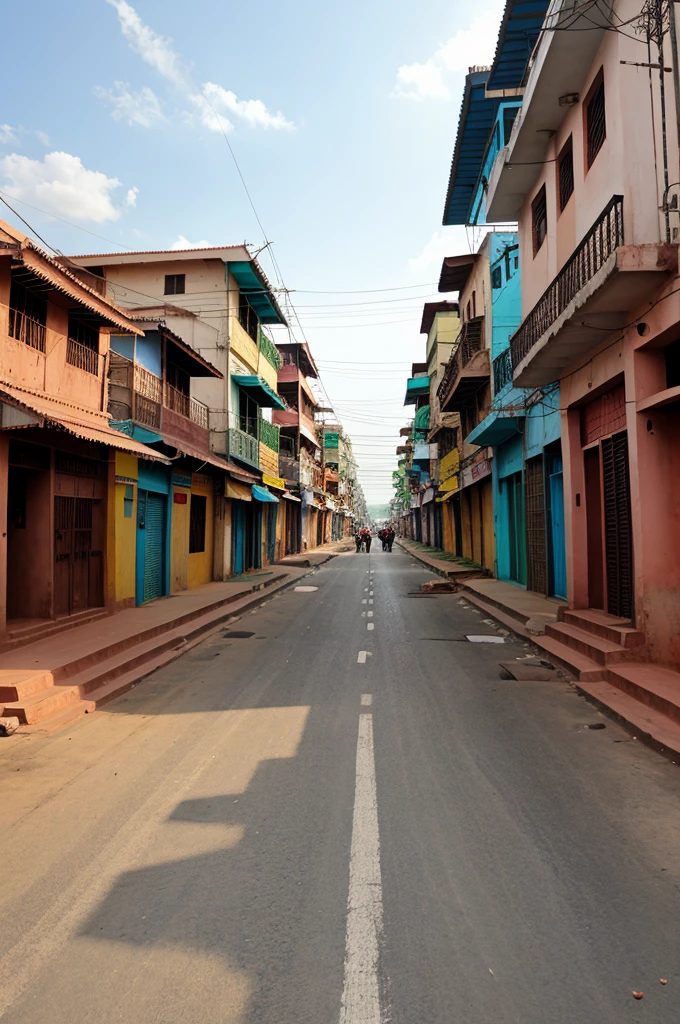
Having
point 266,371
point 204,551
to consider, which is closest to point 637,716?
point 204,551

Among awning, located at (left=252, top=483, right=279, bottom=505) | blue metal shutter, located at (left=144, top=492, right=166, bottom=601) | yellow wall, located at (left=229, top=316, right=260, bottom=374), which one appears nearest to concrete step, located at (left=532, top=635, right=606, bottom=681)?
blue metal shutter, located at (left=144, top=492, right=166, bottom=601)

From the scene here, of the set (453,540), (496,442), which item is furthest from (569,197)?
(453,540)

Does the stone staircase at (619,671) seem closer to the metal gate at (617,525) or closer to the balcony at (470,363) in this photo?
the metal gate at (617,525)

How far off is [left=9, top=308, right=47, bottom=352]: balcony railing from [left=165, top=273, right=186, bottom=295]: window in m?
15.2

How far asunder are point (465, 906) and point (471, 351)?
23.2 m

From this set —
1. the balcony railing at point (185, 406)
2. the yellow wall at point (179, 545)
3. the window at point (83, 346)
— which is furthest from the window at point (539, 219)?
the yellow wall at point (179, 545)

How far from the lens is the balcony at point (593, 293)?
801cm

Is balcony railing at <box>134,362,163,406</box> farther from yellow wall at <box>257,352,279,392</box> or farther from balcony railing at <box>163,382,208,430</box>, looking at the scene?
yellow wall at <box>257,352,279,392</box>

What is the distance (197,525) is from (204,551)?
49.0 inches

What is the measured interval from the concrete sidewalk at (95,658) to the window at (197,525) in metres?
5.09

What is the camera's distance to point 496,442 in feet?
75.6

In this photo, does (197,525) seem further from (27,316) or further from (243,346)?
(27,316)

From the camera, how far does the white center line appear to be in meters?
2.75

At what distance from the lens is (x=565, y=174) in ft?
41.9
